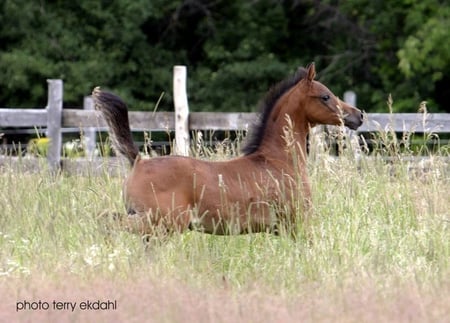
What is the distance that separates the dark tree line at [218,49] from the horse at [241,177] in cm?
1393

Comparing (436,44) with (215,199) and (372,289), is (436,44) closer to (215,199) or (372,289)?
(215,199)

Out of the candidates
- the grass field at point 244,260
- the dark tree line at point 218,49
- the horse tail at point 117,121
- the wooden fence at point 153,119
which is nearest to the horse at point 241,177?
the horse tail at point 117,121

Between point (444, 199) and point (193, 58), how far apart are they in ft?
61.0

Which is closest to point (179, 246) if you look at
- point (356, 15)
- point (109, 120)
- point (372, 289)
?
point (109, 120)

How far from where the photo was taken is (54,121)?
13914mm

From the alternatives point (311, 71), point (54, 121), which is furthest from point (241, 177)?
point (54, 121)

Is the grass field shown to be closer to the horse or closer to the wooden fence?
the horse

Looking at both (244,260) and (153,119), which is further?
(153,119)

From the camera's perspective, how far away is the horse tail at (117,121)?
7109 mm
